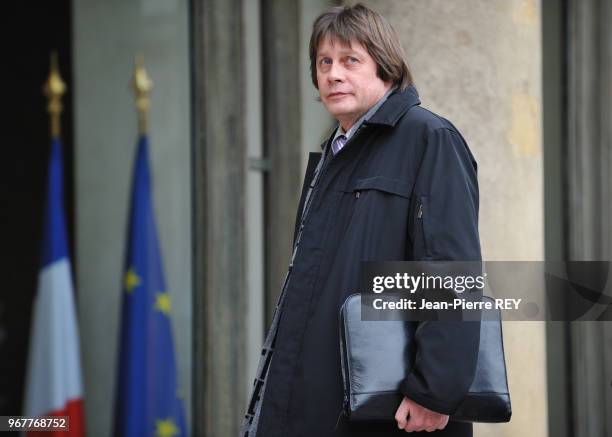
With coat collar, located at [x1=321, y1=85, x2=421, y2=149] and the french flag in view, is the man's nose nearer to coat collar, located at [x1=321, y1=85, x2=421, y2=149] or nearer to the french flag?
coat collar, located at [x1=321, y1=85, x2=421, y2=149]

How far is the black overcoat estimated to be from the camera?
1.89 meters

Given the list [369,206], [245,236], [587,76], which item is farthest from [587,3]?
[369,206]

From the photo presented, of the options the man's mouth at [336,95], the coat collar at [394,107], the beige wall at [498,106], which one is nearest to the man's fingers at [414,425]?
the coat collar at [394,107]

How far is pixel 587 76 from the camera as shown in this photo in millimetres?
5648

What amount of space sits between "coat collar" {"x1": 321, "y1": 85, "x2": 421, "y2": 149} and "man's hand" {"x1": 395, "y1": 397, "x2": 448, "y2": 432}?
62 centimetres

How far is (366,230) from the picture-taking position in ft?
6.63

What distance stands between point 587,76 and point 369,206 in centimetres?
405

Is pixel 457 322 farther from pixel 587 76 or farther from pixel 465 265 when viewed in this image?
pixel 587 76

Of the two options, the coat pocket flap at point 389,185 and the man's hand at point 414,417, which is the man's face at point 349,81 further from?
the man's hand at point 414,417

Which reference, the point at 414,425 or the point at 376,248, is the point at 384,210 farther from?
the point at 414,425

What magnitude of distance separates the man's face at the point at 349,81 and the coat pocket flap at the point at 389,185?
208mm

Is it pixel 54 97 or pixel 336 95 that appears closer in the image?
pixel 336 95

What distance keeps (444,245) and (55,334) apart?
2187 millimetres

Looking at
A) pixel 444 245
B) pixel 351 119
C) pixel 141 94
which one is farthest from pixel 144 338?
pixel 444 245
